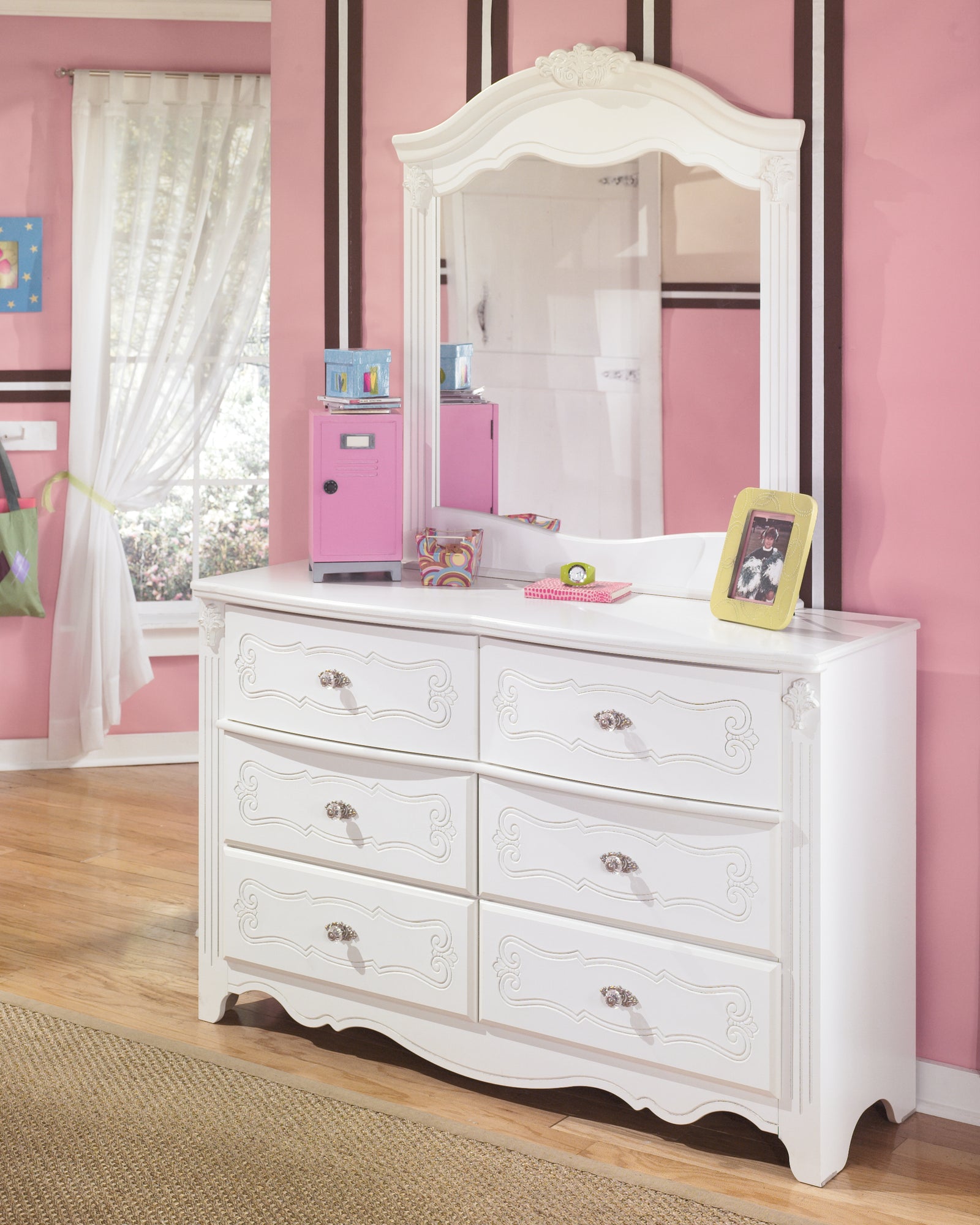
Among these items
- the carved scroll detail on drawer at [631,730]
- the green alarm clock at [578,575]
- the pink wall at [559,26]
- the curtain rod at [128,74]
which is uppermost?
the curtain rod at [128,74]

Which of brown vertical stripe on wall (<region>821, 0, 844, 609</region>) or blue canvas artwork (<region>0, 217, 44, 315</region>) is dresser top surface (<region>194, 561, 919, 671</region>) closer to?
brown vertical stripe on wall (<region>821, 0, 844, 609</region>)

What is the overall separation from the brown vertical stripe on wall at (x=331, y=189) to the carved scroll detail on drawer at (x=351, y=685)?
82cm

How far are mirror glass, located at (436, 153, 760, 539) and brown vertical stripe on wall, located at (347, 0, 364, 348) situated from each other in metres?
0.25

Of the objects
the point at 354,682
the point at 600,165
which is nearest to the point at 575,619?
the point at 354,682

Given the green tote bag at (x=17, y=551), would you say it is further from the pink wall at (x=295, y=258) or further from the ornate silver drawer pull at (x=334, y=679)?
the ornate silver drawer pull at (x=334, y=679)

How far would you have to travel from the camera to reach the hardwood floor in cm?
209

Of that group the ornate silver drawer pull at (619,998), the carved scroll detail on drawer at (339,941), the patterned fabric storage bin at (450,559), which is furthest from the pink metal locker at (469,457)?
the ornate silver drawer pull at (619,998)

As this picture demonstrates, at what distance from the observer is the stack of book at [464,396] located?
8.85 feet

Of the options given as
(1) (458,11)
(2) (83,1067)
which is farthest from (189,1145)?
(1) (458,11)

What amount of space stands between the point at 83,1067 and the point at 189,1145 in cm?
37

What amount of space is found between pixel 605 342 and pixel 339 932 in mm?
1260

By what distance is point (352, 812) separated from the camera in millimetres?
2416

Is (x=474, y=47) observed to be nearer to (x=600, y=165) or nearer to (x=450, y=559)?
(x=600, y=165)

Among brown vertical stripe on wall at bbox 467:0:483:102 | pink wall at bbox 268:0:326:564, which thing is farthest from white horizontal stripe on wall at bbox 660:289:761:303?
pink wall at bbox 268:0:326:564
